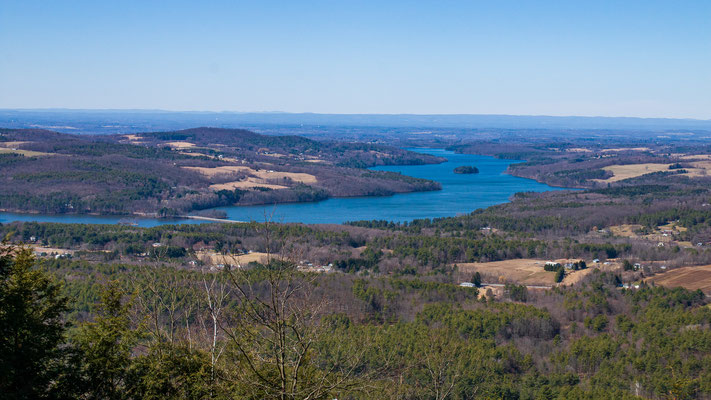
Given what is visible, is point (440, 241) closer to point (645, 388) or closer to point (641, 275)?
point (641, 275)

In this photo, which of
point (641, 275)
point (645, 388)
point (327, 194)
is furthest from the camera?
point (327, 194)

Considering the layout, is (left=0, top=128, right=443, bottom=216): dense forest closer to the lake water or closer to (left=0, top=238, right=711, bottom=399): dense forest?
the lake water

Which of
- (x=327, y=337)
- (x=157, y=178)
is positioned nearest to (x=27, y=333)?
(x=327, y=337)

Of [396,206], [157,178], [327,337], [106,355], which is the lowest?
[396,206]

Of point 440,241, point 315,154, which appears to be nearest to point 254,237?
point 440,241

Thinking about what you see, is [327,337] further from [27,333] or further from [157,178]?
[157,178]

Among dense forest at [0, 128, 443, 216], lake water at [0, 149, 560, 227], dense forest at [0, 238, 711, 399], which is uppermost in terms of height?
dense forest at [0, 238, 711, 399]

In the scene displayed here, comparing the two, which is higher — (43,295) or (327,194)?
(43,295)

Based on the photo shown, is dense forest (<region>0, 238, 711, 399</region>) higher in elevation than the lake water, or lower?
higher

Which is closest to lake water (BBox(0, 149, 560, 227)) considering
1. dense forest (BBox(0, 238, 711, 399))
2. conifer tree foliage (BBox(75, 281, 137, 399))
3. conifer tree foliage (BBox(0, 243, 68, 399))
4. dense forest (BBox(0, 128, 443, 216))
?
dense forest (BBox(0, 128, 443, 216))
